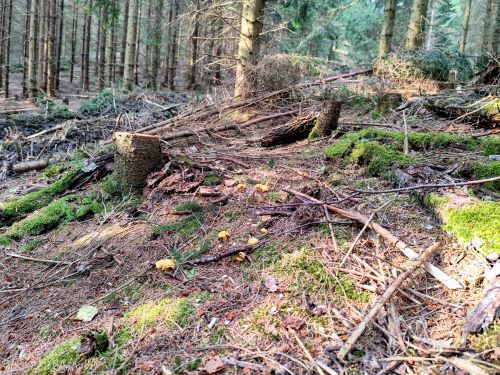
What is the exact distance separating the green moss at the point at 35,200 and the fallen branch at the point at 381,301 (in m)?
4.29

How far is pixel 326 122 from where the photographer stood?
5.82 m

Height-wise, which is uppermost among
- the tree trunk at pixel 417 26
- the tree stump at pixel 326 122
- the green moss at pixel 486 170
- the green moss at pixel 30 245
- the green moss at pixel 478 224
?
the tree trunk at pixel 417 26

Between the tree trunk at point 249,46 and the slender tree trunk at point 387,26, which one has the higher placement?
the slender tree trunk at point 387,26

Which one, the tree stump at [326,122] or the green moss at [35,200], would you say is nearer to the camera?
the green moss at [35,200]

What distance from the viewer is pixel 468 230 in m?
2.79

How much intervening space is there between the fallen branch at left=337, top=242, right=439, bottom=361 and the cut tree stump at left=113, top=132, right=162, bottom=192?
10.2 ft

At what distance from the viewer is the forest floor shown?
7.57 feet

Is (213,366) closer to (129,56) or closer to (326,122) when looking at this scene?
(326,122)

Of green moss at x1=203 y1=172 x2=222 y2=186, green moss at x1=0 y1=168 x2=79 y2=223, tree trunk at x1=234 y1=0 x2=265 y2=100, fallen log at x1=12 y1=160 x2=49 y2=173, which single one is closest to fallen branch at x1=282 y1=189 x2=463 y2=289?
green moss at x1=203 y1=172 x2=222 y2=186

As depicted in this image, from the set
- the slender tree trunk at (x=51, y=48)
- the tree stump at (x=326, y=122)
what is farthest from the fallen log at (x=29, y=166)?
the slender tree trunk at (x=51, y=48)

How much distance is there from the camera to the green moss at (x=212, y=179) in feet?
14.9

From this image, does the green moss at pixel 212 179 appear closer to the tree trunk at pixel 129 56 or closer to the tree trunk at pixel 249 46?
the tree trunk at pixel 249 46

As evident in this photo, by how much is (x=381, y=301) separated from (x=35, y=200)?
4.56 meters

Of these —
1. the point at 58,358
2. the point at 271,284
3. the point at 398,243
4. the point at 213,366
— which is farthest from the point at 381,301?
the point at 58,358
